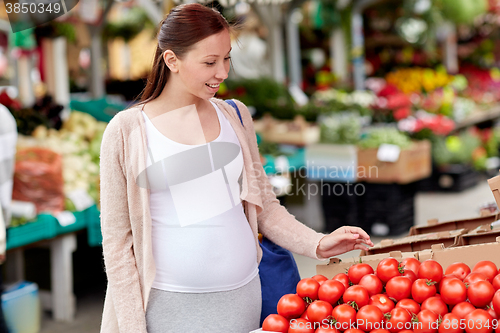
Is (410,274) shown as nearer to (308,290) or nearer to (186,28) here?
(308,290)

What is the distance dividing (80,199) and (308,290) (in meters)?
2.72

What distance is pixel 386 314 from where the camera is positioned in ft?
4.81

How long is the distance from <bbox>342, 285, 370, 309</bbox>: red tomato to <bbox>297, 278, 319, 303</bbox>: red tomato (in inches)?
3.5

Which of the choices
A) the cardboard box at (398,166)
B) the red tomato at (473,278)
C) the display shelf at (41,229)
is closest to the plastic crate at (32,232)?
the display shelf at (41,229)

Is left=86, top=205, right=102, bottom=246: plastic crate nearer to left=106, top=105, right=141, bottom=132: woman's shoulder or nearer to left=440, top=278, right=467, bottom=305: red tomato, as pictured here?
left=106, top=105, right=141, bottom=132: woman's shoulder

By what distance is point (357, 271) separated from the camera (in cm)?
167

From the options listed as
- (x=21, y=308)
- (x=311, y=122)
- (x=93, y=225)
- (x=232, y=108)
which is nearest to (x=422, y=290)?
(x=232, y=108)

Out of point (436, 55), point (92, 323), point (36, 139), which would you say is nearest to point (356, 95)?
point (436, 55)

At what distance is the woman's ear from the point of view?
1553 millimetres

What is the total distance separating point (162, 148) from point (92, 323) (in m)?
2.65

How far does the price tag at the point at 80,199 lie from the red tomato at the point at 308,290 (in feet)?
8.70

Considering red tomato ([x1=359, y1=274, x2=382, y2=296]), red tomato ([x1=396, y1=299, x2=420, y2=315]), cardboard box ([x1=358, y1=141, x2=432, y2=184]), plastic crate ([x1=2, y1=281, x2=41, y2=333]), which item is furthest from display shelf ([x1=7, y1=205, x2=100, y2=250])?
cardboard box ([x1=358, y1=141, x2=432, y2=184])

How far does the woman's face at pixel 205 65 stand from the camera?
1521 mm

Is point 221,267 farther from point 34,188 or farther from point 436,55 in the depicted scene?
point 436,55
